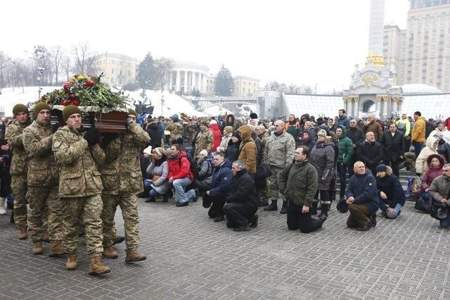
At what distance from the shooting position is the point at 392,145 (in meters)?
12.0

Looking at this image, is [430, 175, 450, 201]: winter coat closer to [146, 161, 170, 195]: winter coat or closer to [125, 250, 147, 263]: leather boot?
[146, 161, 170, 195]: winter coat

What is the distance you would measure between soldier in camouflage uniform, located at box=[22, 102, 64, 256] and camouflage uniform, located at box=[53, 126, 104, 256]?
63 cm

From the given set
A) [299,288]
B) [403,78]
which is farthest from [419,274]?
[403,78]

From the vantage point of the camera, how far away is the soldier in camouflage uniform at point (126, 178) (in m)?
5.81

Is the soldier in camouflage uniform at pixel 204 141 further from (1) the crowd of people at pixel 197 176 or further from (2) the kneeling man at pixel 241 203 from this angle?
(2) the kneeling man at pixel 241 203

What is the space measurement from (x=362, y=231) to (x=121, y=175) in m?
4.70

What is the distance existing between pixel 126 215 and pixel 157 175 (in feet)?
16.5

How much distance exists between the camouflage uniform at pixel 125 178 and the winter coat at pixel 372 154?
6542 millimetres

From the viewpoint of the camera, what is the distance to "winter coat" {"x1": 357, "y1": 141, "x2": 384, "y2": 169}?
10633mm

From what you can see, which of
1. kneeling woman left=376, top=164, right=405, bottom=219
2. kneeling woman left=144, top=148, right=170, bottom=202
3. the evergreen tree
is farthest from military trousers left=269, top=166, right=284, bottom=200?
the evergreen tree

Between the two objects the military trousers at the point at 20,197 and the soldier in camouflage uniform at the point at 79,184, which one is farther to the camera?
the military trousers at the point at 20,197

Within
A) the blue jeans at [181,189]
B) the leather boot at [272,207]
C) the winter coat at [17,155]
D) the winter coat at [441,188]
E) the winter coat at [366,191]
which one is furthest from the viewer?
the blue jeans at [181,189]

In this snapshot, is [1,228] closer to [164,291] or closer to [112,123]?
[112,123]

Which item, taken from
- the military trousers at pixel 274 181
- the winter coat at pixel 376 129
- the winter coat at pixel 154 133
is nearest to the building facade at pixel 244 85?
the winter coat at pixel 154 133
